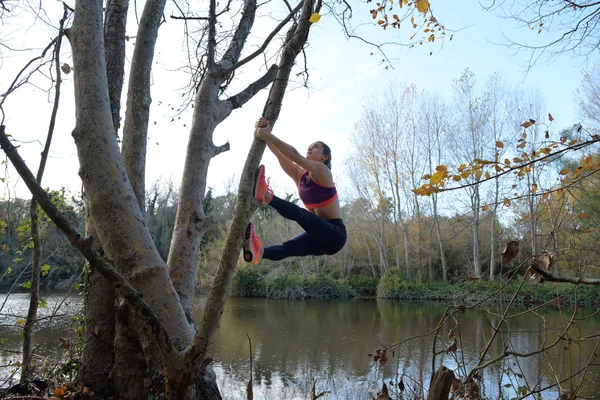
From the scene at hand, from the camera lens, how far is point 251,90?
419 cm

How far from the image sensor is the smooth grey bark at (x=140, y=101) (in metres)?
3.42

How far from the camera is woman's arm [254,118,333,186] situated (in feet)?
7.73

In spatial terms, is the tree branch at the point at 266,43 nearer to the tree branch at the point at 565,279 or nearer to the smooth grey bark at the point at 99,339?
the smooth grey bark at the point at 99,339

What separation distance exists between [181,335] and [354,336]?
1173 centimetres

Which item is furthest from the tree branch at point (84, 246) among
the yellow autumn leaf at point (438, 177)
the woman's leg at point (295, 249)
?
the yellow autumn leaf at point (438, 177)

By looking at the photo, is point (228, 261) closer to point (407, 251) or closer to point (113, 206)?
point (113, 206)

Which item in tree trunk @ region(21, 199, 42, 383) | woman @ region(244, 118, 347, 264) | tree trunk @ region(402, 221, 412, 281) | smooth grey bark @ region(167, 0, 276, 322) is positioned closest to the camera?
woman @ region(244, 118, 347, 264)

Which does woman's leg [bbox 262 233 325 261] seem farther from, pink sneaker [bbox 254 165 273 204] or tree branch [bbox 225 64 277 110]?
tree branch [bbox 225 64 277 110]

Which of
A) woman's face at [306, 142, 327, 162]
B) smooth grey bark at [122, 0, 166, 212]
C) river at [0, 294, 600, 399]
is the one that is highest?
smooth grey bark at [122, 0, 166, 212]

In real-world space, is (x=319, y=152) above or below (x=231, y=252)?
above

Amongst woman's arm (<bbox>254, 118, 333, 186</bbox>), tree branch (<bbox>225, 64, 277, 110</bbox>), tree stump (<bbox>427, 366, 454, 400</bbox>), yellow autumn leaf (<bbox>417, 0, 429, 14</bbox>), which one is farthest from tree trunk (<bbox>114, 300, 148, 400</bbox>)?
yellow autumn leaf (<bbox>417, 0, 429, 14</bbox>)

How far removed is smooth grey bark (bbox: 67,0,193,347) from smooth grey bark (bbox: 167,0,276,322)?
0.51m

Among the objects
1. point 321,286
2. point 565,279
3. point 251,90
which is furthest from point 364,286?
point 565,279

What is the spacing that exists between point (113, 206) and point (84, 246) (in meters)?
0.52
